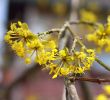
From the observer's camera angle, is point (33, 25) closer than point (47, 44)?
No

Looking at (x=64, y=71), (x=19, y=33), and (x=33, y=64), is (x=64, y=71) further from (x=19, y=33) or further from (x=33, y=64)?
(x=33, y=64)

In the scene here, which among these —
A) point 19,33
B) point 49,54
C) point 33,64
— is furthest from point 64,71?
point 33,64

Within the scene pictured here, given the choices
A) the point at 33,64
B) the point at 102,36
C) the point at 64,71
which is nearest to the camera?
the point at 64,71

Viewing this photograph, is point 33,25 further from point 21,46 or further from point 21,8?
point 21,46

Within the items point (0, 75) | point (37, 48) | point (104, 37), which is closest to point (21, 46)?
point (37, 48)

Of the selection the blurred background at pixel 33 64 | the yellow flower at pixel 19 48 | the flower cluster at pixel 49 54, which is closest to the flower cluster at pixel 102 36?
the flower cluster at pixel 49 54

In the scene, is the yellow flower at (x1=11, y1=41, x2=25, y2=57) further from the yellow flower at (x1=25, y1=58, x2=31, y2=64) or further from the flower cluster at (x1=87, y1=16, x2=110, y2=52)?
the flower cluster at (x1=87, y1=16, x2=110, y2=52)

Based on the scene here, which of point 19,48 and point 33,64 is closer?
point 19,48
